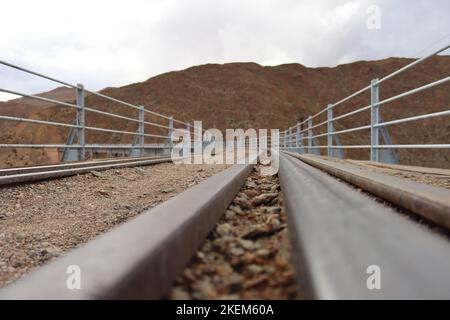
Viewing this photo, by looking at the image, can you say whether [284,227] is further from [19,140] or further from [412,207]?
[19,140]

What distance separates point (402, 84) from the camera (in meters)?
61.5

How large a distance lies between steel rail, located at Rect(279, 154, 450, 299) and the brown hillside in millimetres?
45723

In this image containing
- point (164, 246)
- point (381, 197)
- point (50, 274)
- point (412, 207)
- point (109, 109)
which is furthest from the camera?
point (109, 109)

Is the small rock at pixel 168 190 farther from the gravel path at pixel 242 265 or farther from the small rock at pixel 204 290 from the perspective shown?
the small rock at pixel 204 290

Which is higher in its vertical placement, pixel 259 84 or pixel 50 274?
pixel 259 84

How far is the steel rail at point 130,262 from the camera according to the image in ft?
1.82

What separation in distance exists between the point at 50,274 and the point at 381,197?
1.39 m

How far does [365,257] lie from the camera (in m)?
0.58

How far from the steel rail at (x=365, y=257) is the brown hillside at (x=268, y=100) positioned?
45.7m

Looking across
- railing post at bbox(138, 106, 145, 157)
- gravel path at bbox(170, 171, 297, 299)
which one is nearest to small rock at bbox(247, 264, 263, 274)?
gravel path at bbox(170, 171, 297, 299)

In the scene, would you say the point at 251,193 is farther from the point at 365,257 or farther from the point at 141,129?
the point at 141,129

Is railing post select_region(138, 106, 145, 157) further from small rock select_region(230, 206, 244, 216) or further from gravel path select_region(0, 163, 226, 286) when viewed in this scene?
small rock select_region(230, 206, 244, 216)

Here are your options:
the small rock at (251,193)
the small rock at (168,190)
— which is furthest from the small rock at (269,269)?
the small rock at (168,190)
